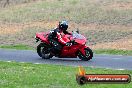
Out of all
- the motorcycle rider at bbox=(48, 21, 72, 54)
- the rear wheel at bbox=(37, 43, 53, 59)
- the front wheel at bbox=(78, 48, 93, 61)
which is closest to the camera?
the front wheel at bbox=(78, 48, 93, 61)

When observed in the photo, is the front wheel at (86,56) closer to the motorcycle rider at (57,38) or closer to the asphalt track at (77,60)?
the asphalt track at (77,60)

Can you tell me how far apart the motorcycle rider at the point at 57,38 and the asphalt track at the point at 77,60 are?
0.54m

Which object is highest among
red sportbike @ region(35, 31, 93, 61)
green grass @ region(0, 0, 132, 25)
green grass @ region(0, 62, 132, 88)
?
green grass @ region(0, 62, 132, 88)

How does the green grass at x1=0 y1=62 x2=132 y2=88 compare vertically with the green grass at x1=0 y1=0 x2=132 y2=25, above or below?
above

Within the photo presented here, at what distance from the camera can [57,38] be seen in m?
21.0

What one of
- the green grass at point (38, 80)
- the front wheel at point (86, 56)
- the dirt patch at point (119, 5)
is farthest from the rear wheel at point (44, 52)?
the dirt patch at point (119, 5)

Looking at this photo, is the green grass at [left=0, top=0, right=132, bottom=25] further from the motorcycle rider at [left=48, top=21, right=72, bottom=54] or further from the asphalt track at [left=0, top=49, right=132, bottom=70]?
the motorcycle rider at [left=48, top=21, right=72, bottom=54]

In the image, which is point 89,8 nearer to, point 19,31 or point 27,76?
point 19,31

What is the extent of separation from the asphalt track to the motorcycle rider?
1.78 feet

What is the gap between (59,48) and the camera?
68.8ft

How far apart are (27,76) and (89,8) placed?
32584 mm

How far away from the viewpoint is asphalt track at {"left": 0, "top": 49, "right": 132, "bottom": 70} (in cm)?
1920

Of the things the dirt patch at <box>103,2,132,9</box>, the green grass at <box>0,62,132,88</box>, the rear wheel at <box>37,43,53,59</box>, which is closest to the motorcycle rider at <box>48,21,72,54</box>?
the rear wheel at <box>37,43,53,59</box>

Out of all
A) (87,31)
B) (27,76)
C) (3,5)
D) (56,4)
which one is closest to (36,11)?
(56,4)
